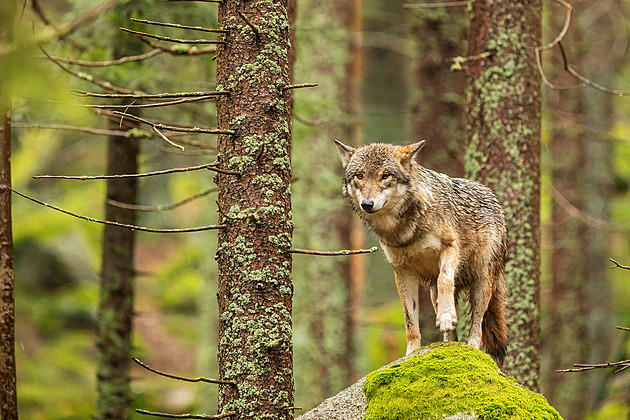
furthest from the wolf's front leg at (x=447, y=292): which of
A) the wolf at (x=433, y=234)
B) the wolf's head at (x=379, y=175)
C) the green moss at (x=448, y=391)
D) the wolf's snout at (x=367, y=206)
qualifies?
the wolf's snout at (x=367, y=206)

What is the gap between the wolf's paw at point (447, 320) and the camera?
558 cm

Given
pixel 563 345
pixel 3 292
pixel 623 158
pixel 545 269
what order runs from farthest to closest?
1. pixel 545 269
2. pixel 623 158
3. pixel 563 345
4. pixel 3 292

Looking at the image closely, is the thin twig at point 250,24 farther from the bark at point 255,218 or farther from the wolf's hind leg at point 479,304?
the wolf's hind leg at point 479,304

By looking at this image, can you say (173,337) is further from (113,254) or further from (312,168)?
Result: (113,254)

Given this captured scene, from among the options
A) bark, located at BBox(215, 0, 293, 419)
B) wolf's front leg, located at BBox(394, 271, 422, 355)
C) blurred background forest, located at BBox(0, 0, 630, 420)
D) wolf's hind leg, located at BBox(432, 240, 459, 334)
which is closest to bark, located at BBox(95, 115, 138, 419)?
blurred background forest, located at BBox(0, 0, 630, 420)

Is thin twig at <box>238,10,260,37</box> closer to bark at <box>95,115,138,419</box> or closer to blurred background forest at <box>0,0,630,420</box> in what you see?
blurred background forest at <box>0,0,630,420</box>

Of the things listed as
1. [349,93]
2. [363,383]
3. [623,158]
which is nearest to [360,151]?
[363,383]

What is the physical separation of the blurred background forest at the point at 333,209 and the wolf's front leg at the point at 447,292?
460 cm

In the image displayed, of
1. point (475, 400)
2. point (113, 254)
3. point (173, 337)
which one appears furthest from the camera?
point (173, 337)

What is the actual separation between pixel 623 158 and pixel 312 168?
9879 millimetres

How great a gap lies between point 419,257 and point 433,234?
246mm

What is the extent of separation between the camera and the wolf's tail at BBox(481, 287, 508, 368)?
6582 mm

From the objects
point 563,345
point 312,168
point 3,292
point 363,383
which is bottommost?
point 563,345

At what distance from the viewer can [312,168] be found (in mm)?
16031
